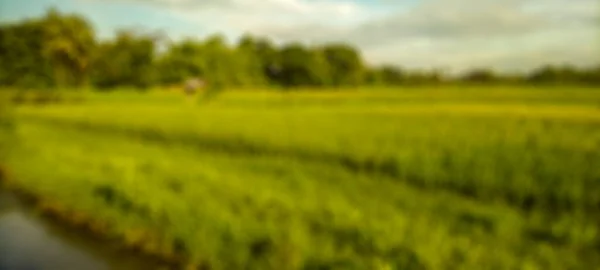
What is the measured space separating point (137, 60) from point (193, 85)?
2.37 feet

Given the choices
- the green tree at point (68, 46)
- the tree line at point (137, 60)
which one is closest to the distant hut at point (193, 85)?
the tree line at point (137, 60)

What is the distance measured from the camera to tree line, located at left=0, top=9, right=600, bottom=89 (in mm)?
3355

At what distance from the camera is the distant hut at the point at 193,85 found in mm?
4551

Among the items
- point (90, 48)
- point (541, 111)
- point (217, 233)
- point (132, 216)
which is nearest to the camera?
point (90, 48)

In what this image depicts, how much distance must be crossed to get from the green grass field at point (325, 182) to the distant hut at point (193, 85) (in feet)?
1.03

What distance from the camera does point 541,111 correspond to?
9867mm

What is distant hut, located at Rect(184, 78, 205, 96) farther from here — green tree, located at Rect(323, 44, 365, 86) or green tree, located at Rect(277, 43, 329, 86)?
green tree, located at Rect(323, 44, 365, 86)

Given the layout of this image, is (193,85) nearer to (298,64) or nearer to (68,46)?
(68,46)

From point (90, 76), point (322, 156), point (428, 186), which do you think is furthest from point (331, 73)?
point (90, 76)

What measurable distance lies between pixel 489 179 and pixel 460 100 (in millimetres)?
7177

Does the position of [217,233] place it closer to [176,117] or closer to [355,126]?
[176,117]

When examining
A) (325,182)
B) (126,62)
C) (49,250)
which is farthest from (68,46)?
(325,182)

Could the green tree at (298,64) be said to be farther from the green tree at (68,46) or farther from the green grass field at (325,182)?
the green tree at (68,46)

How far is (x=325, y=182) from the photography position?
20.0ft
